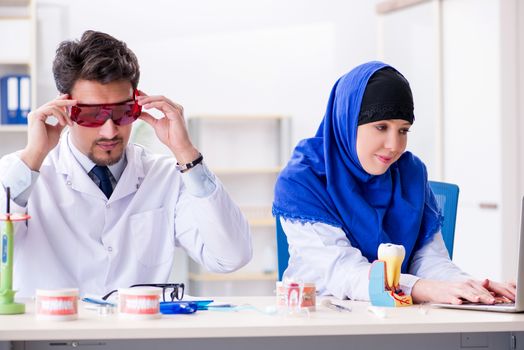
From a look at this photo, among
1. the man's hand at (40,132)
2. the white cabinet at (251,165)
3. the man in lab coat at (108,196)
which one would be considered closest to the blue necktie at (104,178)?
the man in lab coat at (108,196)

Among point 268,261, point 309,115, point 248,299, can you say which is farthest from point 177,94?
point 248,299

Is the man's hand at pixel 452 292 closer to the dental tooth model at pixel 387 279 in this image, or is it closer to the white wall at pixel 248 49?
the dental tooth model at pixel 387 279

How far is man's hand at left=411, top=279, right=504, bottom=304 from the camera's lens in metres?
1.84

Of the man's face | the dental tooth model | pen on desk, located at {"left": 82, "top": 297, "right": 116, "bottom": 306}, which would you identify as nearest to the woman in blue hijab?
the dental tooth model

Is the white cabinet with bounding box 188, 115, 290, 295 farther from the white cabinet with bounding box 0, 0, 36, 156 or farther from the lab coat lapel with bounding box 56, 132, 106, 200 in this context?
the lab coat lapel with bounding box 56, 132, 106, 200

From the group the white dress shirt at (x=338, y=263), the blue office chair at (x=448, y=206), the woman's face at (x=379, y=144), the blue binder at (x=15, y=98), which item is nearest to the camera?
the white dress shirt at (x=338, y=263)

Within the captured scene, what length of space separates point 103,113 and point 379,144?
0.73 meters

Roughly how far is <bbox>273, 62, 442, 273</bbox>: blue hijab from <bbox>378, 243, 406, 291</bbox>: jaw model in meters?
0.32

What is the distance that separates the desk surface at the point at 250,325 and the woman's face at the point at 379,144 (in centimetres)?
56

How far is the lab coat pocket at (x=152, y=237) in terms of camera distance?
2.33 metres

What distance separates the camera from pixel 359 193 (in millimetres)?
2273

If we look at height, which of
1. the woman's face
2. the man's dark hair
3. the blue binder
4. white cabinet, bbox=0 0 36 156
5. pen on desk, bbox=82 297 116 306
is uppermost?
white cabinet, bbox=0 0 36 156

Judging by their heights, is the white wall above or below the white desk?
above

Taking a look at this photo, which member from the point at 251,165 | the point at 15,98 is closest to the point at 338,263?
the point at 15,98
